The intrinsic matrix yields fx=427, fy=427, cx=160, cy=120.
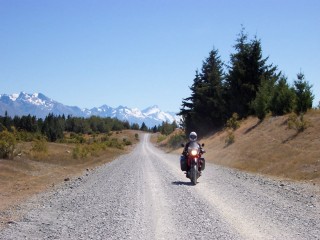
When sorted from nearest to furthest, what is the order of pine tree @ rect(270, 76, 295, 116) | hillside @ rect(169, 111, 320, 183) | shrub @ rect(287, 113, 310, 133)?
hillside @ rect(169, 111, 320, 183), shrub @ rect(287, 113, 310, 133), pine tree @ rect(270, 76, 295, 116)

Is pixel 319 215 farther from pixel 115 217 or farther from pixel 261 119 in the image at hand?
pixel 261 119

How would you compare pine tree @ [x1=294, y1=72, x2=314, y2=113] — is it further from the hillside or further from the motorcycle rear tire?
the motorcycle rear tire

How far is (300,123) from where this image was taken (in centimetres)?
2998

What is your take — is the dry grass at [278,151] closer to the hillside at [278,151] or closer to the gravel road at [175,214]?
the hillside at [278,151]

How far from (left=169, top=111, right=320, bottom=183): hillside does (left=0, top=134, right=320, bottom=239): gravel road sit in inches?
247

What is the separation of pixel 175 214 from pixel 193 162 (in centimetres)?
705

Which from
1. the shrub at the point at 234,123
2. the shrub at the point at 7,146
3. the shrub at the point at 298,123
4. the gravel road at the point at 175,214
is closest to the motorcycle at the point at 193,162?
the gravel road at the point at 175,214

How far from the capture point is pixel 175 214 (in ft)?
34.1

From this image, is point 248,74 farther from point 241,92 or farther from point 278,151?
point 278,151

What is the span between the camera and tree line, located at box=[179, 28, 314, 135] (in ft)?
130

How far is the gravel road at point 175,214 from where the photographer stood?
8.42m

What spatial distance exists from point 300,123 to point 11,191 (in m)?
20.2

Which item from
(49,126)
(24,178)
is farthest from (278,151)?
(49,126)

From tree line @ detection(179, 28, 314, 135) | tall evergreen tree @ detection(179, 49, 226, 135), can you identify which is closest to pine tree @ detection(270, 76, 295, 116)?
tree line @ detection(179, 28, 314, 135)
